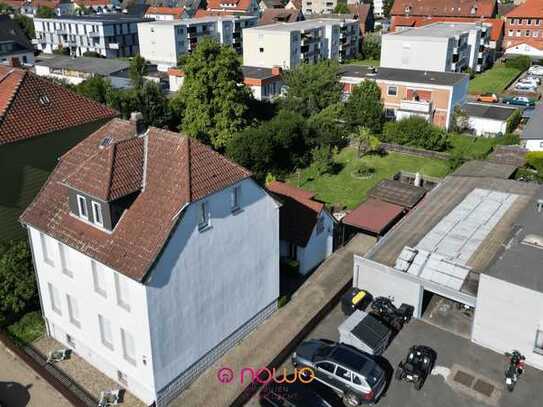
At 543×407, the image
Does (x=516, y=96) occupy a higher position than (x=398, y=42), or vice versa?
(x=398, y=42)

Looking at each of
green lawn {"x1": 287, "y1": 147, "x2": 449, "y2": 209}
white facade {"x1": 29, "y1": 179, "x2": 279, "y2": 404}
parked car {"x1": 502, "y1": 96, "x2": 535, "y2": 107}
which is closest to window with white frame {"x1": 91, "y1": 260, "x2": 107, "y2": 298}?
white facade {"x1": 29, "y1": 179, "x2": 279, "y2": 404}

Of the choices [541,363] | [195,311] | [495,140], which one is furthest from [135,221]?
[495,140]

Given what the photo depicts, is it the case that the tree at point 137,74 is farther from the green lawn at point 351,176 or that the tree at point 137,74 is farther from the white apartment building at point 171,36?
the white apartment building at point 171,36

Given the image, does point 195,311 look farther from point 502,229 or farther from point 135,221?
point 502,229

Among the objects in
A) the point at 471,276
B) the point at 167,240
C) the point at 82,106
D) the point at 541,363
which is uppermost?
the point at 82,106

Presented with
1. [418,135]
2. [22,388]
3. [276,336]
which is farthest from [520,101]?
[22,388]

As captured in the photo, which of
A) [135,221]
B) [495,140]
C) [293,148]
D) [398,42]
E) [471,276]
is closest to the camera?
[135,221]

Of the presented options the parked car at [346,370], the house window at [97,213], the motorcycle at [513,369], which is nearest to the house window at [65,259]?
the house window at [97,213]
